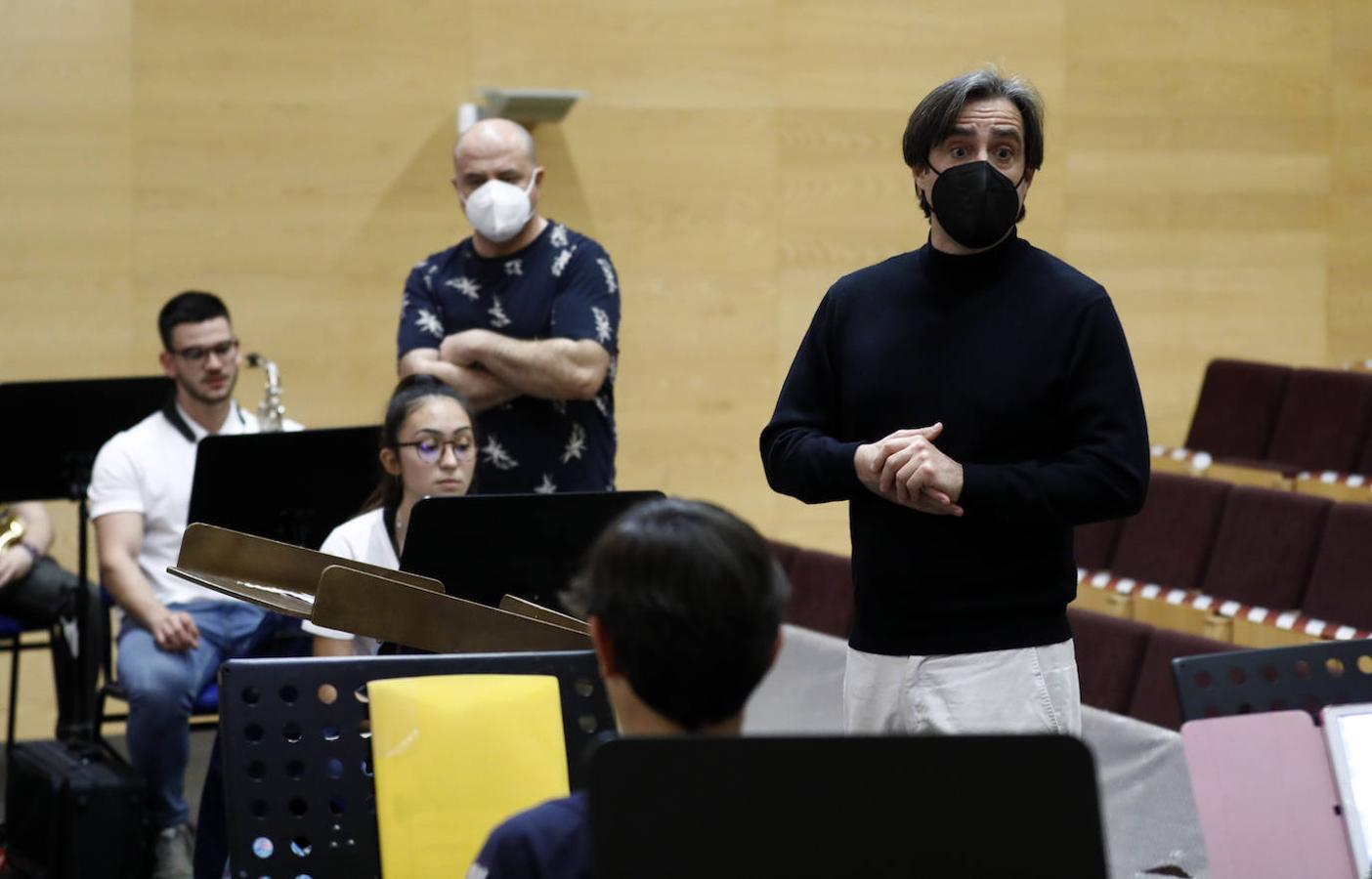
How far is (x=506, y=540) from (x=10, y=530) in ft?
8.23

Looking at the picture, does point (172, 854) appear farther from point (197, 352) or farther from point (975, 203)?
point (975, 203)

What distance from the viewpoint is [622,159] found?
21.2 feet

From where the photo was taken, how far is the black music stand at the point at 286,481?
3715mm

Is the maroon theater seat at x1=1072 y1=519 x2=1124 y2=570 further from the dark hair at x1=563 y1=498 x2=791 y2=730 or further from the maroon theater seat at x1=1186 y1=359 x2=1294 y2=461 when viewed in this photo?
the dark hair at x1=563 y1=498 x2=791 y2=730

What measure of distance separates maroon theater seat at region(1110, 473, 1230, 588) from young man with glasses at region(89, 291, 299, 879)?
2774 millimetres

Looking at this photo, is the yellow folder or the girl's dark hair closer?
the yellow folder

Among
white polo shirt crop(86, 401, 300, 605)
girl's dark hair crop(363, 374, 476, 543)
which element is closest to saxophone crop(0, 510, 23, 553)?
white polo shirt crop(86, 401, 300, 605)

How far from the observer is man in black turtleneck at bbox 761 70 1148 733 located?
2.14m

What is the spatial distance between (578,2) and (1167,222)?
106 inches

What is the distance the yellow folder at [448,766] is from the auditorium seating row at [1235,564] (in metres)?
2.97

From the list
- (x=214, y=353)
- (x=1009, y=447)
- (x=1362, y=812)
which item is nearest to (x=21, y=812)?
(x=214, y=353)

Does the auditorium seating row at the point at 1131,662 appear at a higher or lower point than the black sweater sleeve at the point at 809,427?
lower

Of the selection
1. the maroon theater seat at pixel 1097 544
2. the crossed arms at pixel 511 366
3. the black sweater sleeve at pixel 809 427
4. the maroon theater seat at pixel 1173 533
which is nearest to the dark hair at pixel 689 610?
the black sweater sleeve at pixel 809 427

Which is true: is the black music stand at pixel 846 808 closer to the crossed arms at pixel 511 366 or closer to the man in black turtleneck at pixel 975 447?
the man in black turtleneck at pixel 975 447
